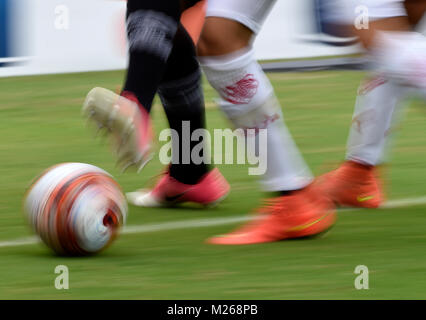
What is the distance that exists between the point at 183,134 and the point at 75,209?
108 centimetres

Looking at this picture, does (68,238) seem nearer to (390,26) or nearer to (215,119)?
(390,26)

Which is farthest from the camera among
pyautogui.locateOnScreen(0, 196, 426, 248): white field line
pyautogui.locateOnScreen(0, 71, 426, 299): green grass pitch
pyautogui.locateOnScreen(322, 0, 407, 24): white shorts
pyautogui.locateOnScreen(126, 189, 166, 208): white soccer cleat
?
pyautogui.locateOnScreen(126, 189, 166, 208): white soccer cleat

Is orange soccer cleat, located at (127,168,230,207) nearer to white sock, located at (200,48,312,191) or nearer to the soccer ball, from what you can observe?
white sock, located at (200,48,312,191)

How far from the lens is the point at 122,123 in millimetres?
3654

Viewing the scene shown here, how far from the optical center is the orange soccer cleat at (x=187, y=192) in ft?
16.2

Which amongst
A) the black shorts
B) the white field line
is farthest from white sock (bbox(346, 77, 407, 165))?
the black shorts

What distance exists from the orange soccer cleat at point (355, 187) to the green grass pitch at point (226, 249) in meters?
0.06

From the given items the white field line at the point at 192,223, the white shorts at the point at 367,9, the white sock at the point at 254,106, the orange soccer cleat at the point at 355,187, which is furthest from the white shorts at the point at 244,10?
the orange soccer cleat at the point at 355,187

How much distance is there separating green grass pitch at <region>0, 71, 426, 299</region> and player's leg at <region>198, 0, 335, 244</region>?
0.08m

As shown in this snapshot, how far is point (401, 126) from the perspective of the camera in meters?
6.76

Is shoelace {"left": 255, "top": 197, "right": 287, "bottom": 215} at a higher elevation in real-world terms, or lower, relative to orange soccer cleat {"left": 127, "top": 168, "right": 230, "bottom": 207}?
lower

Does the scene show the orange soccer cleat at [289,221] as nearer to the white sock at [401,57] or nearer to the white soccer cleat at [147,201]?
the white sock at [401,57]

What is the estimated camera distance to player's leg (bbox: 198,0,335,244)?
404 centimetres
